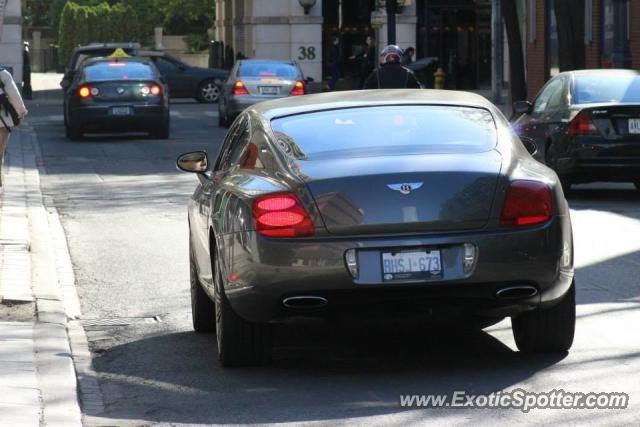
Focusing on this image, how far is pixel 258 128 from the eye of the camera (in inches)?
346

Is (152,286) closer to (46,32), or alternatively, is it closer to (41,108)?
(41,108)

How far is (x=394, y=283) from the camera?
7.64 metres

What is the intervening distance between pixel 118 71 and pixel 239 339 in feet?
73.0

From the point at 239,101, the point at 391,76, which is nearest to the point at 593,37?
the point at 239,101

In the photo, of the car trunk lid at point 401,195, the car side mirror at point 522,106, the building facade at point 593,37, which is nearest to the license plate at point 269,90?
the building facade at point 593,37

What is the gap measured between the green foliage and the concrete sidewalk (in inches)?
2862

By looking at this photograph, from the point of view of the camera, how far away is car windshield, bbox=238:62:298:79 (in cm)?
3325

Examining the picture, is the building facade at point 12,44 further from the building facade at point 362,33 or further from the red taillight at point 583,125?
the red taillight at point 583,125

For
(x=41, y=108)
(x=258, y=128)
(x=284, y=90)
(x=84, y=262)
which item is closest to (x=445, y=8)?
(x=41, y=108)

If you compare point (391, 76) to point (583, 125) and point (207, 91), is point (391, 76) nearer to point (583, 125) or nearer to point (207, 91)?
point (583, 125)

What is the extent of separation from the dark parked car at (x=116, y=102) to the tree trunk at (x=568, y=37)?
24.5 ft

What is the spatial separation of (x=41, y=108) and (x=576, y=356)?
37.0 m

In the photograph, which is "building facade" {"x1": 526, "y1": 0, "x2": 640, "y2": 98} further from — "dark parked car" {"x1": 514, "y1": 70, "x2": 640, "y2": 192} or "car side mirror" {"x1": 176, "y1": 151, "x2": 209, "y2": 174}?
"car side mirror" {"x1": 176, "y1": 151, "x2": 209, "y2": 174}

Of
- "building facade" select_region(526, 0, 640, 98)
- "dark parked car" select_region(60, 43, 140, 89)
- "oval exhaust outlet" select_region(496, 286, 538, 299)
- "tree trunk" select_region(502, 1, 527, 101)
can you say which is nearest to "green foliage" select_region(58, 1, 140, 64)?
"dark parked car" select_region(60, 43, 140, 89)
